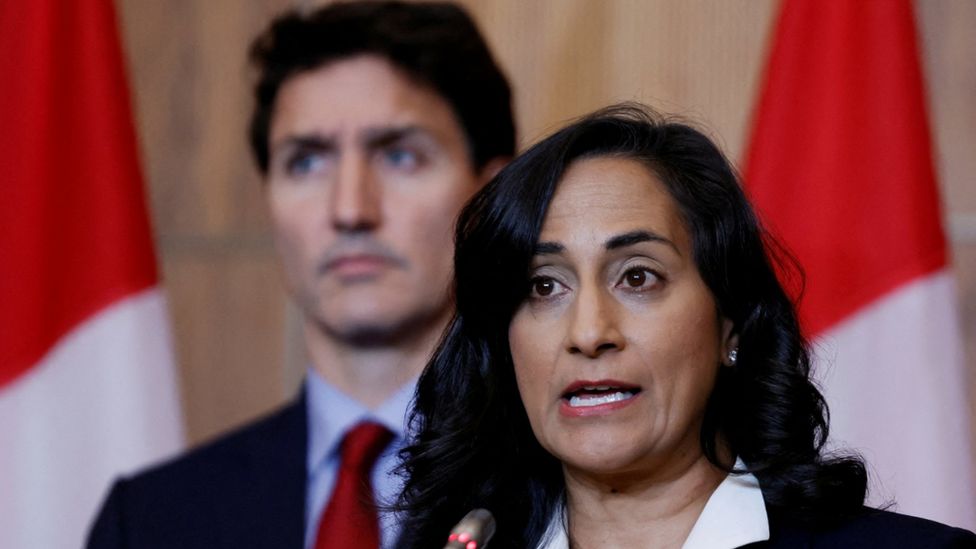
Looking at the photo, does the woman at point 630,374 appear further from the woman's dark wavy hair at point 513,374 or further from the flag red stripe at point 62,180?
the flag red stripe at point 62,180

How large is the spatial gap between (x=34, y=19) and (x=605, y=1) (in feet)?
3.89

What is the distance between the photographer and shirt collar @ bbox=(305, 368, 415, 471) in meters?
2.59

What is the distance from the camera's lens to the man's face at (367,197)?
2650 mm

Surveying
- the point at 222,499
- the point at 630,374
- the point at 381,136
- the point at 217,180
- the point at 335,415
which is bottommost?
the point at 222,499

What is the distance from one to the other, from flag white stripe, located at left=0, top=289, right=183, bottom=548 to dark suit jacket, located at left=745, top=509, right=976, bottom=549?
1.50 m

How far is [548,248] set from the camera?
71.5 inches

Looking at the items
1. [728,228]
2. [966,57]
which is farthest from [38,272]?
[966,57]

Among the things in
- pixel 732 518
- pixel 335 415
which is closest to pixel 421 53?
pixel 335 415

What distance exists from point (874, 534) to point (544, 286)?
478 mm

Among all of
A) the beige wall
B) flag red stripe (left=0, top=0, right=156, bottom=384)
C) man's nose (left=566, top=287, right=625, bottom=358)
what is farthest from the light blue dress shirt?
the beige wall

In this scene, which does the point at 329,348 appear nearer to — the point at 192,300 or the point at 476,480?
the point at 476,480

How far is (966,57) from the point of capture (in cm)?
294

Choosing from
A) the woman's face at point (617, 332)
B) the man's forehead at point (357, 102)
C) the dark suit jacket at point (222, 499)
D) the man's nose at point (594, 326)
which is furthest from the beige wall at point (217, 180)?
the man's nose at point (594, 326)

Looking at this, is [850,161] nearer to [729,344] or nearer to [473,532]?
[729,344]
